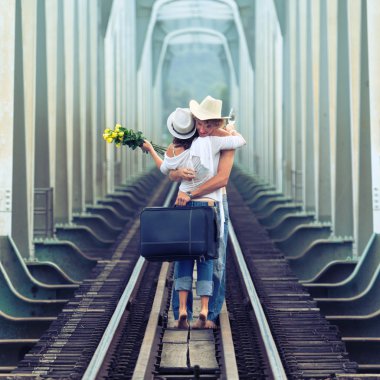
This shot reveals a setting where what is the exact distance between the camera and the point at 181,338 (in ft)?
28.6

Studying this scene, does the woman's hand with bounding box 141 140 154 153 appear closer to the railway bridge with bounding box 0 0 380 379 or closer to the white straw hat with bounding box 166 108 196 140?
the white straw hat with bounding box 166 108 196 140

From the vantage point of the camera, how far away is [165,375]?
7562 millimetres

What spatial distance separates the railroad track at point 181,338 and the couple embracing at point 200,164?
43 centimetres

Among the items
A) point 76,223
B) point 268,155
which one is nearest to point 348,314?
point 76,223

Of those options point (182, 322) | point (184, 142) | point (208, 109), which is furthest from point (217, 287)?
point (208, 109)

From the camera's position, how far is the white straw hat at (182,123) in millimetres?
8453

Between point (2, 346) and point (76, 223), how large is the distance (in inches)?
414

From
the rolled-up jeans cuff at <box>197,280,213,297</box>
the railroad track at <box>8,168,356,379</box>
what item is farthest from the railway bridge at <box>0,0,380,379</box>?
the rolled-up jeans cuff at <box>197,280,213,297</box>

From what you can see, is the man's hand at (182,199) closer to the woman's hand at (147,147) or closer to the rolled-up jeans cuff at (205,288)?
the woman's hand at (147,147)

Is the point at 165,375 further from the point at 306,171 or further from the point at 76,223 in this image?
the point at 306,171

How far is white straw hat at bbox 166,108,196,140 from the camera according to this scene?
27.7 feet

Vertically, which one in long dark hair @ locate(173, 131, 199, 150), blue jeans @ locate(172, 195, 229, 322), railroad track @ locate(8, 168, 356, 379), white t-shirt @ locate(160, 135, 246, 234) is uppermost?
long dark hair @ locate(173, 131, 199, 150)

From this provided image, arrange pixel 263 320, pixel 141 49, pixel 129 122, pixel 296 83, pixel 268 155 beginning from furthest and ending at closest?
pixel 141 49 → pixel 129 122 → pixel 268 155 → pixel 296 83 → pixel 263 320

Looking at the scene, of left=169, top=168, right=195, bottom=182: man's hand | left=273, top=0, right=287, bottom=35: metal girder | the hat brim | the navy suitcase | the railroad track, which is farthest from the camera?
left=273, top=0, right=287, bottom=35: metal girder
